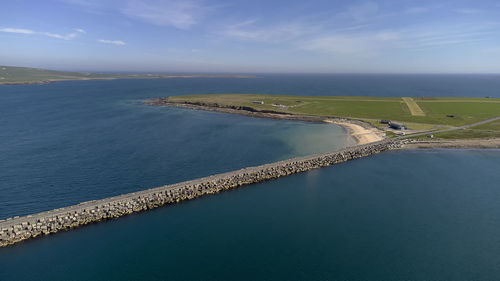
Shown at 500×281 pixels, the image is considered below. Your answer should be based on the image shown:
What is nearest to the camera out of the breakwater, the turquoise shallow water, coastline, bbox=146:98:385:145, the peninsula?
the turquoise shallow water

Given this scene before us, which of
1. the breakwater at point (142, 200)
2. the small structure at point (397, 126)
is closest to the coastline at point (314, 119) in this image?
the small structure at point (397, 126)

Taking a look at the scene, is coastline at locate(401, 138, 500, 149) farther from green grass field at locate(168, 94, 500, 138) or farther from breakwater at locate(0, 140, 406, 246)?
Answer: breakwater at locate(0, 140, 406, 246)

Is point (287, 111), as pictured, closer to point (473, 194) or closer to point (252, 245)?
point (473, 194)

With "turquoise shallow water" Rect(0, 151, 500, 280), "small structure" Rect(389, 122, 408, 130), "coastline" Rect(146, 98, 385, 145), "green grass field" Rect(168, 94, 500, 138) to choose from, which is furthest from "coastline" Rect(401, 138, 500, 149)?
"turquoise shallow water" Rect(0, 151, 500, 280)

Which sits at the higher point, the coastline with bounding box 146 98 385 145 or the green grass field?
the green grass field

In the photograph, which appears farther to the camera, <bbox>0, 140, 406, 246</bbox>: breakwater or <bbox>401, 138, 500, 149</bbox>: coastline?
<bbox>401, 138, 500, 149</bbox>: coastline

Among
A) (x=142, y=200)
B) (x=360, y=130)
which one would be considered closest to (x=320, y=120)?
(x=360, y=130)

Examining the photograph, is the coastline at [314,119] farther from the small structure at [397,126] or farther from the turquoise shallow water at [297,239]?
the turquoise shallow water at [297,239]
